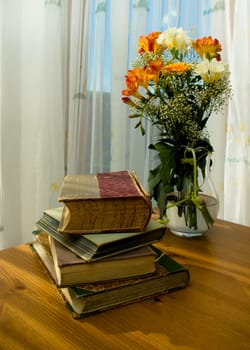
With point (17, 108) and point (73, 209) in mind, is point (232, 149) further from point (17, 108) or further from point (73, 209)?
point (73, 209)

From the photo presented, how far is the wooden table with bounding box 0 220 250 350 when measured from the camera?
0.46 meters

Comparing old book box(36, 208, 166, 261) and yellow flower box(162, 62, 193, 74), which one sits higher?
yellow flower box(162, 62, 193, 74)

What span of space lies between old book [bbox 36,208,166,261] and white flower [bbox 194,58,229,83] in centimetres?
35

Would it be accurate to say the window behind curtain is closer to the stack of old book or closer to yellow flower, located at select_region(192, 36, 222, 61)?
yellow flower, located at select_region(192, 36, 222, 61)

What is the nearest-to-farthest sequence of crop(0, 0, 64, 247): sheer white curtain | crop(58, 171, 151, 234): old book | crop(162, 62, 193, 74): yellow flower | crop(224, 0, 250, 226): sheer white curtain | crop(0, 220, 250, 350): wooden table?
crop(0, 220, 250, 350): wooden table → crop(58, 171, 151, 234): old book → crop(162, 62, 193, 74): yellow flower → crop(0, 0, 64, 247): sheer white curtain → crop(224, 0, 250, 226): sheer white curtain

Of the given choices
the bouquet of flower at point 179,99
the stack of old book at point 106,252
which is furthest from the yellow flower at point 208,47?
the stack of old book at point 106,252

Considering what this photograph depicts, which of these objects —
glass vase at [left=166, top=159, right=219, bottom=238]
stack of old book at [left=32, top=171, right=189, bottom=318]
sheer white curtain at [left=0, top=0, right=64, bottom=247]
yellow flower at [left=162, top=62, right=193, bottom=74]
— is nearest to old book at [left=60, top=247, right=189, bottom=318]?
stack of old book at [left=32, top=171, right=189, bottom=318]

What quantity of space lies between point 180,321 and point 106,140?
1042 millimetres

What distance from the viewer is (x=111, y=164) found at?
147 cm

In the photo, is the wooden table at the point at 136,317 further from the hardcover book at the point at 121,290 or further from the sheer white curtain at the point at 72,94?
the sheer white curtain at the point at 72,94

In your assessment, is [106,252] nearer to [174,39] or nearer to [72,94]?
[174,39]

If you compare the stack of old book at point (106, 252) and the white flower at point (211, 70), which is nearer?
the stack of old book at point (106, 252)

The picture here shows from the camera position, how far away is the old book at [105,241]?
537 millimetres

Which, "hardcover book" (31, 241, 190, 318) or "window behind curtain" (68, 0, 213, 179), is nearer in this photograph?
"hardcover book" (31, 241, 190, 318)
